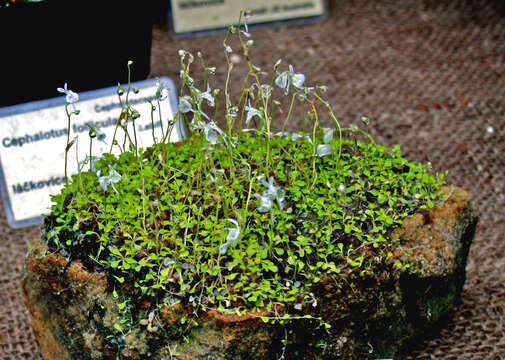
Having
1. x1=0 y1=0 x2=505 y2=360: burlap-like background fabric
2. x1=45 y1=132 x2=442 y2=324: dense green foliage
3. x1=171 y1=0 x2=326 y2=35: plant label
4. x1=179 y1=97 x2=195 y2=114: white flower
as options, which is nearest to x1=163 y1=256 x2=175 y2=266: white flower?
x1=45 y1=132 x2=442 y2=324: dense green foliage

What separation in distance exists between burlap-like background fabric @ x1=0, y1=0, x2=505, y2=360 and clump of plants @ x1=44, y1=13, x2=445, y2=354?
0.42 metres

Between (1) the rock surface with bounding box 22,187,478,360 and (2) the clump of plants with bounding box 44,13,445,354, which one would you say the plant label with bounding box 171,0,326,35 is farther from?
(1) the rock surface with bounding box 22,187,478,360

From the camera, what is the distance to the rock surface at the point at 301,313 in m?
1.36

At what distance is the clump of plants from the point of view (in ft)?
4.48

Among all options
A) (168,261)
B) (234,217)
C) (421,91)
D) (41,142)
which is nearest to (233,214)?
(234,217)

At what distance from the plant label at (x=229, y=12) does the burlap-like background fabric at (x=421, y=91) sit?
9 cm

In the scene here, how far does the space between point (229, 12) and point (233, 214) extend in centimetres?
168

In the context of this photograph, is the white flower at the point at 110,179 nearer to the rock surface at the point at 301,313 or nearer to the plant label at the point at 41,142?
the rock surface at the point at 301,313

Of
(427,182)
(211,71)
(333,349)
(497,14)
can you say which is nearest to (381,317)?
(333,349)

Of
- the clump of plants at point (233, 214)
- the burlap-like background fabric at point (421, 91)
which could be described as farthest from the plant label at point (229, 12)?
the clump of plants at point (233, 214)

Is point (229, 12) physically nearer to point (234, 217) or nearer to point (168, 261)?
point (234, 217)

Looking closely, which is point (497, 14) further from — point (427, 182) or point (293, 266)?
point (293, 266)

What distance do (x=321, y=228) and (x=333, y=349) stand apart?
27 centimetres

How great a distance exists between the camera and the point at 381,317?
1495 millimetres
